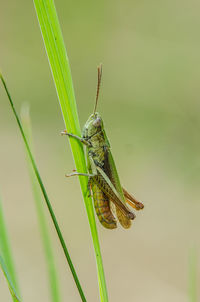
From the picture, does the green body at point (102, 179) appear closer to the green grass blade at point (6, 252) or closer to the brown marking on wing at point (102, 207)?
the brown marking on wing at point (102, 207)

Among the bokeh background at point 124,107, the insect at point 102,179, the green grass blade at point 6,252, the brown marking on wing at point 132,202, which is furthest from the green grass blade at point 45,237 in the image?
the bokeh background at point 124,107

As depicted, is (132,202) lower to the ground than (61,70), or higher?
lower

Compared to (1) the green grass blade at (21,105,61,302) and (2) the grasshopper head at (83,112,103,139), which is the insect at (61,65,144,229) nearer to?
(2) the grasshopper head at (83,112,103,139)

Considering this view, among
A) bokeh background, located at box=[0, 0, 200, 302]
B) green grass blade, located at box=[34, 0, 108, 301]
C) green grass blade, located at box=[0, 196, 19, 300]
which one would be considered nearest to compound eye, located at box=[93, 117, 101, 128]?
green grass blade, located at box=[34, 0, 108, 301]

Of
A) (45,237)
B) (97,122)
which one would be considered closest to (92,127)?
(97,122)

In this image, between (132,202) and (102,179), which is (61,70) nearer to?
(102,179)

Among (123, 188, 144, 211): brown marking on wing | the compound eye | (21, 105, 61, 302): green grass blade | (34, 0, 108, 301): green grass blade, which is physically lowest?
(123, 188, 144, 211): brown marking on wing
